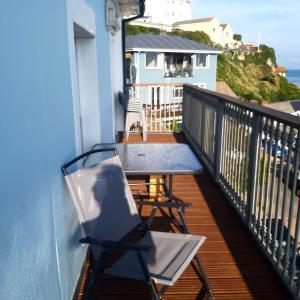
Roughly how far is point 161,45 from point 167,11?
51.4 meters

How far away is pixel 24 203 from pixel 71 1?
4.99ft

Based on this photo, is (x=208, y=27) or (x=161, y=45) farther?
(x=208, y=27)

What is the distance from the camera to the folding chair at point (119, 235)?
2.00 metres

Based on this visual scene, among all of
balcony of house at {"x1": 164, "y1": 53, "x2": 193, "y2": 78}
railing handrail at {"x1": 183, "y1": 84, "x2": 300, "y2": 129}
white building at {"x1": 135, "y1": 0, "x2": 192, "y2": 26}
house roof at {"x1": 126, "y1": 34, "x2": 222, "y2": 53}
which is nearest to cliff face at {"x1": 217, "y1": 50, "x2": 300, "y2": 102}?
balcony of house at {"x1": 164, "y1": 53, "x2": 193, "y2": 78}

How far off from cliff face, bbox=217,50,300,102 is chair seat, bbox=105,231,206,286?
41234mm

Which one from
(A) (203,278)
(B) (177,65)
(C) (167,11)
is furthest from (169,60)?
(C) (167,11)

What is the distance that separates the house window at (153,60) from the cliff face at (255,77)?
742 inches

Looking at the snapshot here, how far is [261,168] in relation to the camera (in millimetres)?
3016

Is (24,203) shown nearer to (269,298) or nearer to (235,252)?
(269,298)

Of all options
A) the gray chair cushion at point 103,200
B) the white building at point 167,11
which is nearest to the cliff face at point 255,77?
the white building at point 167,11

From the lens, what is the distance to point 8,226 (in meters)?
1.25

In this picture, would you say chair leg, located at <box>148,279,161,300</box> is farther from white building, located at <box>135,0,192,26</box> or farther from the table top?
white building, located at <box>135,0,192,26</box>

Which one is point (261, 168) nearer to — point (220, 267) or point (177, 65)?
point (220, 267)

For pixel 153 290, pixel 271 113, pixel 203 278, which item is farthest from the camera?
pixel 271 113
